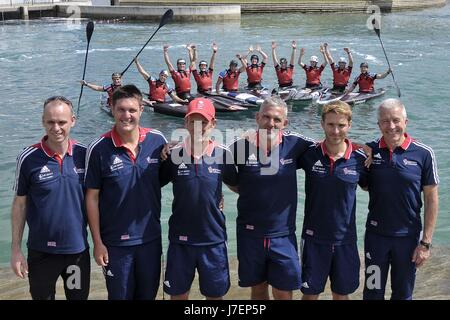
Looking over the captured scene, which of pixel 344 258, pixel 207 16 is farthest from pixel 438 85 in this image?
pixel 207 16

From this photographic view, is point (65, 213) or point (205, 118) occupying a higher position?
point (205, 118)

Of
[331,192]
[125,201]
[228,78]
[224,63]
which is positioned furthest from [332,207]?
[224,63]

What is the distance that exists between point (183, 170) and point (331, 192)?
122 centimetres

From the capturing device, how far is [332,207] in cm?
464

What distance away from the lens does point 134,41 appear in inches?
1423

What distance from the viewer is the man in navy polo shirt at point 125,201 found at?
173 inches

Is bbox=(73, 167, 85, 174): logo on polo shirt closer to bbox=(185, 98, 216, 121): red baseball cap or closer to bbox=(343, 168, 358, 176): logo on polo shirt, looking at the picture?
bbox=(185, 98, 216, 121): red baseball cap

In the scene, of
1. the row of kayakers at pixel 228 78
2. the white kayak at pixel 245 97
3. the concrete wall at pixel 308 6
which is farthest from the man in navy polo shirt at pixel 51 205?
the concrete wall at pixel 308 6

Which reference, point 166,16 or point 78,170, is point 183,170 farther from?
point 166,16

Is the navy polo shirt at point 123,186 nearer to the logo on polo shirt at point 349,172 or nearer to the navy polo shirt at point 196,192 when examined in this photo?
the navy polo shirt at point 196,192

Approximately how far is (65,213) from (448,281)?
12.8 feet

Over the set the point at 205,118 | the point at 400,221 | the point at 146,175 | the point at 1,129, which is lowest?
the point at 1,129

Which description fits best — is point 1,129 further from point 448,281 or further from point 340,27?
point 340,27
